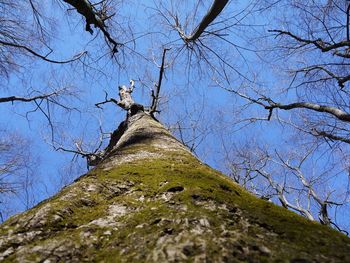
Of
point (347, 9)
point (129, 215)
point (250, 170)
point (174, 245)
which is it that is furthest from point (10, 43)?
point (250, 170)

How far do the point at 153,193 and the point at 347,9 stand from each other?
5.21 metres

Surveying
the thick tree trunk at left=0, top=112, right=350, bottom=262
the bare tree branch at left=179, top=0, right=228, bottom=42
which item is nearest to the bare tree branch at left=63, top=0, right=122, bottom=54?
the bare tree branch at left=179, top=0, right=228, bottom=42

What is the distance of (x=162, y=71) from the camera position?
7.32 meters

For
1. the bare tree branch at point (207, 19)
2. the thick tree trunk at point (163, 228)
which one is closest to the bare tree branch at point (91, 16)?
the bare tree branch at point (207, 19)

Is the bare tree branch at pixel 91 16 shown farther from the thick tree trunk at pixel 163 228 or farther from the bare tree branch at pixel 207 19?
the thick tree trunk at pixel 163 228

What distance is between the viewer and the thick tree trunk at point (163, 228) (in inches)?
51.0

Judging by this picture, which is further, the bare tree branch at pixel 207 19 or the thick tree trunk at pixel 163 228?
the bare tree branch at pixel 207 19

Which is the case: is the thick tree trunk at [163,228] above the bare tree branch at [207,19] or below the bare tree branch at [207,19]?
below

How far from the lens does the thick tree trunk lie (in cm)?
130

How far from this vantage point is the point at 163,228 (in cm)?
152

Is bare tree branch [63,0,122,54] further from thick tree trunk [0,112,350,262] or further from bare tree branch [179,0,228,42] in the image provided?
thick tree trunk [0,112,350,262]

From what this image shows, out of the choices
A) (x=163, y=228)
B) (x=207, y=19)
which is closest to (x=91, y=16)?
(x=207, y=19)

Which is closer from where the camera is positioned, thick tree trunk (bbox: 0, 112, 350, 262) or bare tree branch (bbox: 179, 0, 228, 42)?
thick tree trunk (bbox: 0, 112, 350, 262)

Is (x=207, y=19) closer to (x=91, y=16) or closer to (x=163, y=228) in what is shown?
(x=91, y=16)
